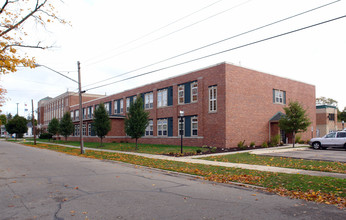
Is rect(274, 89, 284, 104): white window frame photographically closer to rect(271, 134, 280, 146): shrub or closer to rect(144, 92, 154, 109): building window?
rect(271, 134, 280, 146): shrub

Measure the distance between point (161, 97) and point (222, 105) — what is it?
1124 cm

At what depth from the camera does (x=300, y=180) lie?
961cm

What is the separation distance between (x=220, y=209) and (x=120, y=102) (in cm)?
4058

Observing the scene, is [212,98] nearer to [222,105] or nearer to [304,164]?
[222,105]

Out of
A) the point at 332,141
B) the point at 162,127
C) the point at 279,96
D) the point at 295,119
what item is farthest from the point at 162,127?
the point at 332,141

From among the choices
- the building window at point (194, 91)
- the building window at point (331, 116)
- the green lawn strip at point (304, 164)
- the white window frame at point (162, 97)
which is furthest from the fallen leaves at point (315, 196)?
the building window at point (331, 116)

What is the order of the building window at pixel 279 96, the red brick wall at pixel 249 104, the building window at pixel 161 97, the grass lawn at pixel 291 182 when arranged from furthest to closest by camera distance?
the building window at pixel 161 97 < the building window at pixel 279 96 < the red brick wall at pixel 249 104 < the grass lawn at pixel 291 182

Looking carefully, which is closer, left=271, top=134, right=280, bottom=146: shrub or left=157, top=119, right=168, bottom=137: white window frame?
left=271, top=134, right=280, bottom=146: shrub

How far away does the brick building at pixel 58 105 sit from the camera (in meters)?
65.8

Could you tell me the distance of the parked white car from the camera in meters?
23.1

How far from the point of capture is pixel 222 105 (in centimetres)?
2603

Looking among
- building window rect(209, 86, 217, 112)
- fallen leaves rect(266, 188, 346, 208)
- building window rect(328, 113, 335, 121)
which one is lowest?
fallen leaves rect(266, 188, 346, 208)

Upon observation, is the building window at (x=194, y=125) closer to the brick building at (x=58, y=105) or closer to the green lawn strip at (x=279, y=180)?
the green lawn strip at (x=279, y=180)

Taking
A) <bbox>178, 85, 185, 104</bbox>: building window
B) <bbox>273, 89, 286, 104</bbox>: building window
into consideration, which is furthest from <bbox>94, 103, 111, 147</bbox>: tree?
<bbox>273, 89, 286, 104</bbox>: building window
